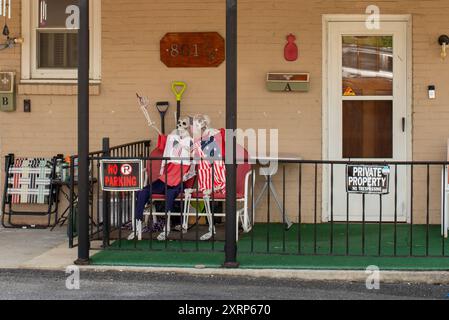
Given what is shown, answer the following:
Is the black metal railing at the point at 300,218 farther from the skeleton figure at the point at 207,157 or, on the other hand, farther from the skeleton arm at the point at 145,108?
the skeleton arm at the point at 145,108

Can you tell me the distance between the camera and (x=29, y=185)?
10.4m

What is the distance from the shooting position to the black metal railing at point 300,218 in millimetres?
8594

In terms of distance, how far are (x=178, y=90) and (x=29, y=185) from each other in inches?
88.5

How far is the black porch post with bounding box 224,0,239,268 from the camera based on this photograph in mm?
7770

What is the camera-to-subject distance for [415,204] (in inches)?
400

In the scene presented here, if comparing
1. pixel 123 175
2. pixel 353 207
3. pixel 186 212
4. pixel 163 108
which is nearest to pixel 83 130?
pixel 123 175

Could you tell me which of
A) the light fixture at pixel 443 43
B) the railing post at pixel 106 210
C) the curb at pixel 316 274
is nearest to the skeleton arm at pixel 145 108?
the railing post at pixel 106 210

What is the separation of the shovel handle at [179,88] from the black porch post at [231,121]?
2.51m

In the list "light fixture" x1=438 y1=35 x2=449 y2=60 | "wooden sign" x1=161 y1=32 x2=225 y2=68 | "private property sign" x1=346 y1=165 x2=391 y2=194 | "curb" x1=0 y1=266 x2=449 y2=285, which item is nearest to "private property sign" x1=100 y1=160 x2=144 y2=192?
"curb" x1=0 y1=266 x2=449 y2=285

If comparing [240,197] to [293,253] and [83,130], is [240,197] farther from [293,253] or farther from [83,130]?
[83,130]

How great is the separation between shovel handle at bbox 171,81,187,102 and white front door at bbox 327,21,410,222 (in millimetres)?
1828

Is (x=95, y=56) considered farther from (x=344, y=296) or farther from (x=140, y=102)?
(x=344, y=296)

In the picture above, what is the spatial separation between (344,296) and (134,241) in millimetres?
2626

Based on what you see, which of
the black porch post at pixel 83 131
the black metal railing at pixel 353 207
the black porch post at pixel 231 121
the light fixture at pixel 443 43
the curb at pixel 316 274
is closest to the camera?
the curb at pixel 316 274
